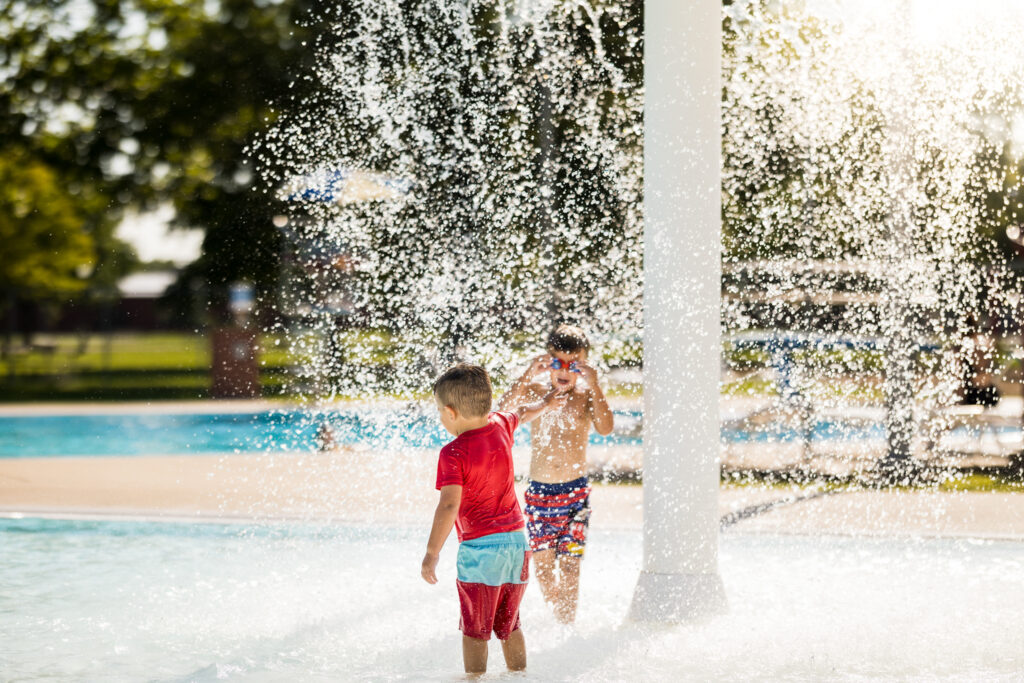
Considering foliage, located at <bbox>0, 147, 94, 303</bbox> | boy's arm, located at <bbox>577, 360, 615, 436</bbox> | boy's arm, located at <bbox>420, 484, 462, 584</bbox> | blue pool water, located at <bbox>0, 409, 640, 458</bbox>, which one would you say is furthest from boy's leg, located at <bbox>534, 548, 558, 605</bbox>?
foliage, located at <bbox>0, 147, 94, 303</bbox>

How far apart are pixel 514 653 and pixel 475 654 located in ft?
0.51

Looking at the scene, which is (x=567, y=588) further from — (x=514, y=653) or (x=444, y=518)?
(x=444, y=518)

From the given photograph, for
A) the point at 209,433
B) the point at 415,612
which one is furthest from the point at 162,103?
the point at 415,612

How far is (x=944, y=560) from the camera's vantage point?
18.6 feet

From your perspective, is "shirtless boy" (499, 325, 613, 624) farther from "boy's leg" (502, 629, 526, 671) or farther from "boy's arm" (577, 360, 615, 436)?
"boy's leg" (502, 629, 526, 671)

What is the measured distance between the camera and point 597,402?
426cm

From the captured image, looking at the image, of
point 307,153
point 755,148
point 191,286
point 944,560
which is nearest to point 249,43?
point 191,286

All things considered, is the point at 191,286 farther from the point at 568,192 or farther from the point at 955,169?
the point at 955,169

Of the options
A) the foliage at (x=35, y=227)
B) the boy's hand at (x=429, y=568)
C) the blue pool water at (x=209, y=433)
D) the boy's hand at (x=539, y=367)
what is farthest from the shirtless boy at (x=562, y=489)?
the foliage at (x=35, y=227)

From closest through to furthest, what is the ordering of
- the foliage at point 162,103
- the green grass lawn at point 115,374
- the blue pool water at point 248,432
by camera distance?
the blue pool water at point 248,432 → the foliage at point 162,103 → the green grass lawn at point 115,374

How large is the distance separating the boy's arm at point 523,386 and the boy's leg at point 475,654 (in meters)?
1.00

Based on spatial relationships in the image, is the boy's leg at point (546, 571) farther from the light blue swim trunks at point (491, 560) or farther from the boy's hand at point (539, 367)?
the light blue swim trunks at point (491, 560)

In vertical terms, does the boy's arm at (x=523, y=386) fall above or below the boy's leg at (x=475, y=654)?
above

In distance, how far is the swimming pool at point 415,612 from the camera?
3.80m
